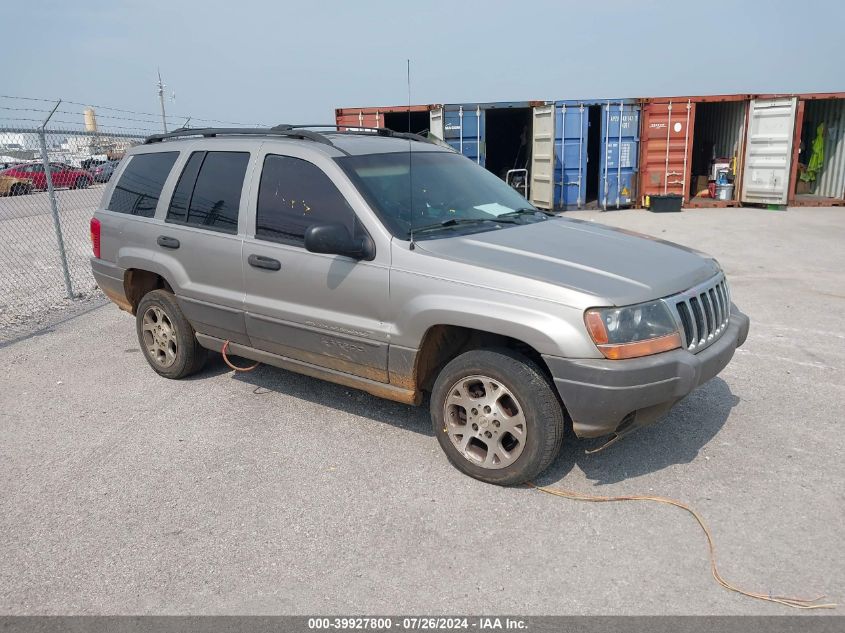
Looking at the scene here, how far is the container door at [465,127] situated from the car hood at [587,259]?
13.1 m

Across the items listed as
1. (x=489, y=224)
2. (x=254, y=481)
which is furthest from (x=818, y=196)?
(x=254, y=481)

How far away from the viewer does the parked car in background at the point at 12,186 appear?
1642 cm

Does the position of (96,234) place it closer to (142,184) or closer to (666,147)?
(142,184)

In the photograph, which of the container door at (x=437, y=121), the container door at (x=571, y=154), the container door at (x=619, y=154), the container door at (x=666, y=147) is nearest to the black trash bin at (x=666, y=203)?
the container door at (x=666, y=147)

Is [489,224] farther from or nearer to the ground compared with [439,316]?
farther from the ground

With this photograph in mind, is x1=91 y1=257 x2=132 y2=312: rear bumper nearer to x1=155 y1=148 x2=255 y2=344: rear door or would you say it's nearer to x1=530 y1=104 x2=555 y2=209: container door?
x1=155 y1=148 x2=255 y2=344: rear door

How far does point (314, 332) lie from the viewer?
13.9ft

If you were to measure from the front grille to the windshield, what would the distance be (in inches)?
49.2

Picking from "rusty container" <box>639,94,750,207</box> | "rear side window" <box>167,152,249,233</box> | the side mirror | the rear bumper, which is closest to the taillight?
the rear bumper

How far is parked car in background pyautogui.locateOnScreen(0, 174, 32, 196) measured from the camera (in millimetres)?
16416

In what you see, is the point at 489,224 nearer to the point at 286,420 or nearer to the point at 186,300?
the point at 286,420

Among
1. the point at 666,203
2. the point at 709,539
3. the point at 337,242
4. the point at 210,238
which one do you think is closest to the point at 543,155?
the point at 666,203

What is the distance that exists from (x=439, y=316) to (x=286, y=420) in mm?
1601

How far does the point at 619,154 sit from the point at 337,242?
15447mm
